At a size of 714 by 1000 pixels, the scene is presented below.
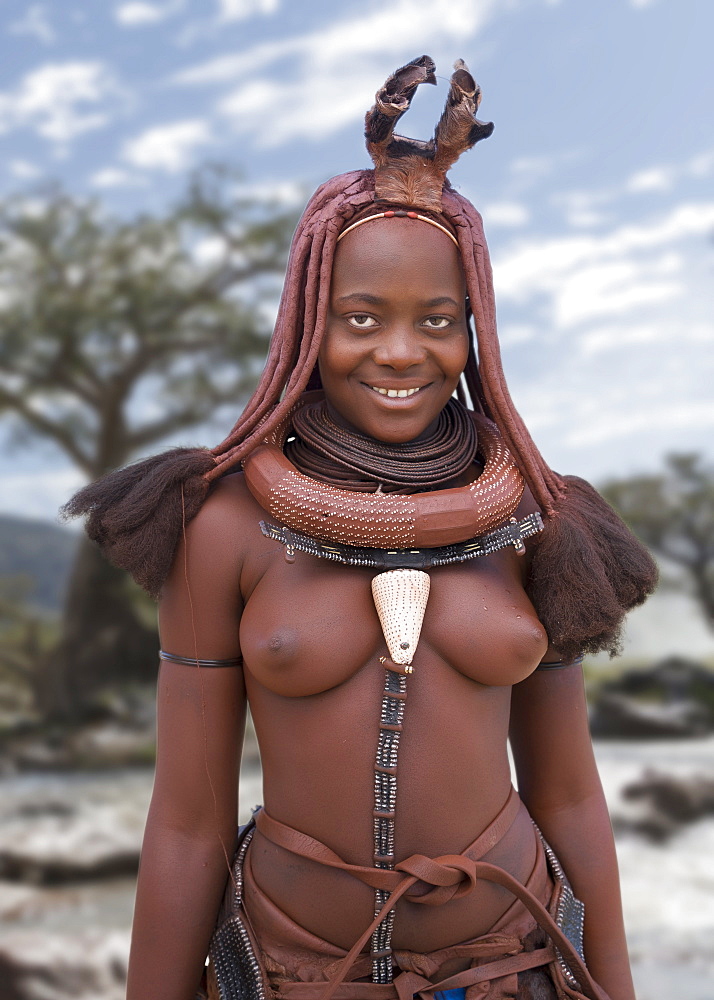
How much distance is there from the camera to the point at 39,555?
5.63m

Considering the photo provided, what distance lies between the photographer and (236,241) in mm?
5586

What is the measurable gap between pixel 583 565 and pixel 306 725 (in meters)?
0.53

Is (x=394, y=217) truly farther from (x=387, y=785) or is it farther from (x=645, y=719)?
(x=645, y=719)

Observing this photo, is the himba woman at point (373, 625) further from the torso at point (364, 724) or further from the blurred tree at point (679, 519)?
the blurred tree at point (679, 519)

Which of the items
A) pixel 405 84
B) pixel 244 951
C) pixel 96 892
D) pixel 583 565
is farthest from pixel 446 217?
pixel 96 892

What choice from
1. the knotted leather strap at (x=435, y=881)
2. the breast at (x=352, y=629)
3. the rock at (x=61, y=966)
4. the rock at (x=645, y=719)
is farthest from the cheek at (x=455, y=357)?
the rock at (x=645, y=719)

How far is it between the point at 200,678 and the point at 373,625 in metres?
0.33

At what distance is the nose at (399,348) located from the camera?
147cm

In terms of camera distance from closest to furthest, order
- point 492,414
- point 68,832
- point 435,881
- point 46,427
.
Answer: point 435,881 → point 492,414 → point 68,832 → point 46,427

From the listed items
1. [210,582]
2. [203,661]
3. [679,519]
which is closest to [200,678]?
[203,661]

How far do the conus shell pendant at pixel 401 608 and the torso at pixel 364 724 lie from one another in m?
0.03

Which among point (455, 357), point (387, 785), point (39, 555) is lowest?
point (387, 785)

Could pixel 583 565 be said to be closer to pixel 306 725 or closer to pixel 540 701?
pixel 540 701

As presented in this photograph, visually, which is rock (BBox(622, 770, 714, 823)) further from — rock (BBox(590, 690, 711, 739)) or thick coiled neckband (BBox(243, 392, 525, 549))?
thick coiled neckband (BBox(243, 392, 525, 549))
